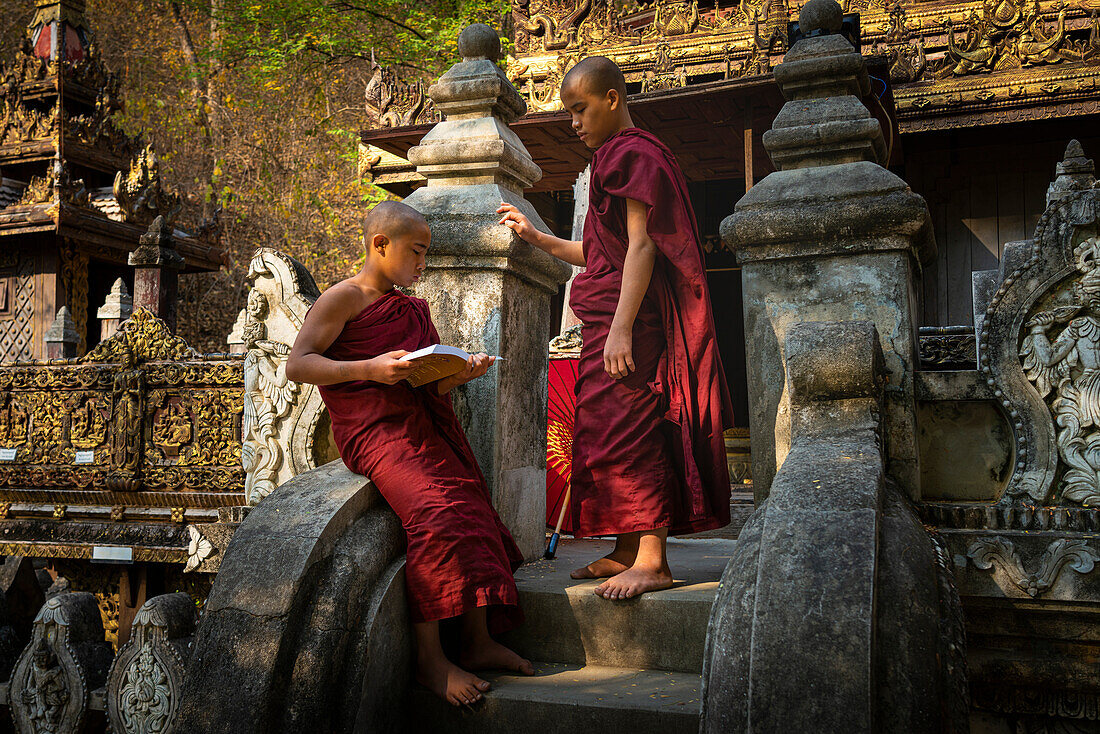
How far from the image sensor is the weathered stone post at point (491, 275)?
3.64 m

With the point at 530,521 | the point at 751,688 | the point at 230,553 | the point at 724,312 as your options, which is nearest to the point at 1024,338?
the point at 751,688

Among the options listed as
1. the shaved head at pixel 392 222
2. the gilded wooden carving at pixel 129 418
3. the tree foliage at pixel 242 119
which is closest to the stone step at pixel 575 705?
the shaved head at pixel 392 222

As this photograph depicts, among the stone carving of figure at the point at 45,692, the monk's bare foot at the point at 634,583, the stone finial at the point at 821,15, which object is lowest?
the stone carving of figure at the point at 45,692

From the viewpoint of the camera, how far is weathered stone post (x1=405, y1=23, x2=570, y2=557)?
12.0 feet

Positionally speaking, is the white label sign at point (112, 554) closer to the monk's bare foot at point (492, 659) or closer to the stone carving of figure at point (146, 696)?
the stone carving of figure at point (146, 696)

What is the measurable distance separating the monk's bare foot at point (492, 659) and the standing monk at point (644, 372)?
0.48 m

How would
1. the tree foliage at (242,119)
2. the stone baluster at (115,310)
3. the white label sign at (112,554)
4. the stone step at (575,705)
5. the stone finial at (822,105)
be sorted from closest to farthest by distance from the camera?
1. the stone step at (575,705)
2. the stone finial at (822,105)
3. the white label sign at (112,554)
4. the stone baluster at (115,310)
5. the tree foliage at (242,119)

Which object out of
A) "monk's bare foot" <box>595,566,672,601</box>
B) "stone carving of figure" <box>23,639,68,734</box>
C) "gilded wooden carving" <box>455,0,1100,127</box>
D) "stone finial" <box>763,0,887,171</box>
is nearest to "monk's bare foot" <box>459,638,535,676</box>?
"monk's bare foot" <box>595,566,672,601</box>

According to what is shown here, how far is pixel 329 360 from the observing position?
302cm

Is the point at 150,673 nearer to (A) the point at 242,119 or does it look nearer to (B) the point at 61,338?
(B) the point at 61,338

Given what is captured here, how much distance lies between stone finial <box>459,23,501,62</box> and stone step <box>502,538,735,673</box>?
2.35 metres

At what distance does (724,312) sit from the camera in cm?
1279

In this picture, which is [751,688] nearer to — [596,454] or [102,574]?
[596,454]

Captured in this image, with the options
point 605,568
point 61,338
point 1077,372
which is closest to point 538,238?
point 605,568
